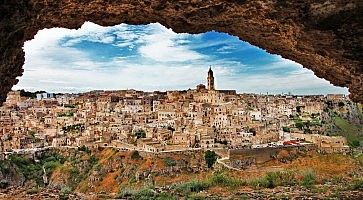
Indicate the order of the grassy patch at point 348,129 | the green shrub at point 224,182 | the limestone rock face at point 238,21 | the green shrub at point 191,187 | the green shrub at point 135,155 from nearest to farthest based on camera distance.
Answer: the limestone rock face at point 238,21 < the green shrub at point 191,187 < the green shrub at point 224,182 < the green shrub at point 135,155 < the grassy patch at point 348,129

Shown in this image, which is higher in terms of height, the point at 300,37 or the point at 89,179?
the point at 300,37

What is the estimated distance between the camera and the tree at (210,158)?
28812 millimetres

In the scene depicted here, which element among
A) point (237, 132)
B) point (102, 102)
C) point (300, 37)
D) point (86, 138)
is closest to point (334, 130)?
point (237, 132)

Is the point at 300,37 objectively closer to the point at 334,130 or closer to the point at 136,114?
the point at 334,130

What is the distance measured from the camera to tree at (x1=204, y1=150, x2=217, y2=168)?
28.8 metres

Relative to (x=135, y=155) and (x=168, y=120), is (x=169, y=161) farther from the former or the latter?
(x=168, y=120)

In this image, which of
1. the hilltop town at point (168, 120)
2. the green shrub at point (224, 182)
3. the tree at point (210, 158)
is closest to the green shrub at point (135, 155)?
the hilltop town at point (168, 120)

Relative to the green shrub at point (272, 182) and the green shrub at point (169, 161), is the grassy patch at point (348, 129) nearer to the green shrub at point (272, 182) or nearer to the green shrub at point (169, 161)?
the green shrub at point (169, 161)

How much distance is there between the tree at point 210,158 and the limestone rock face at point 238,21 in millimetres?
24861

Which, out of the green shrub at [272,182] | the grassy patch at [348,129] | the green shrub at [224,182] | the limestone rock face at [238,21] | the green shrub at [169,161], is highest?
the limestone rock face at [238,21]

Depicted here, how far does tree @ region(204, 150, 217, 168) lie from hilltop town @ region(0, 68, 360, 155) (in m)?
2.04

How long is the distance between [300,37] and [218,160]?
2497 cm

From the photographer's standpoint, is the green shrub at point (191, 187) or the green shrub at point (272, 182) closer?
the green shrub at point (191, 187)

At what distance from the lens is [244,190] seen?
8.34 meters
